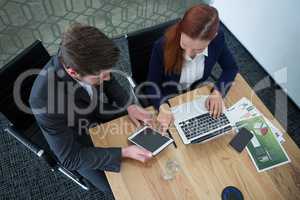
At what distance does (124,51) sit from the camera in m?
2.75

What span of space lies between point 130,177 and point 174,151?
246mm

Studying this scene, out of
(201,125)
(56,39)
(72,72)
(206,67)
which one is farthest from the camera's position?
(56,39)

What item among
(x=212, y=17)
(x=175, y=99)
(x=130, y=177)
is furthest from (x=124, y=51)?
(x=130, y=177)

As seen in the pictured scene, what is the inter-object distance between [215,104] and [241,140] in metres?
0.22

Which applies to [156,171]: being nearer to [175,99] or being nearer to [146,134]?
[146,134]

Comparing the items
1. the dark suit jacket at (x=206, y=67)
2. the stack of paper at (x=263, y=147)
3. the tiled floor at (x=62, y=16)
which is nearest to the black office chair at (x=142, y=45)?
the dark suit jacket at (x=206, y=67)

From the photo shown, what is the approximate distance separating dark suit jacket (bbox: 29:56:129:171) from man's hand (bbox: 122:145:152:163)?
3 cm

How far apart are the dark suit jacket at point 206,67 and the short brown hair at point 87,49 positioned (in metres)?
0.53

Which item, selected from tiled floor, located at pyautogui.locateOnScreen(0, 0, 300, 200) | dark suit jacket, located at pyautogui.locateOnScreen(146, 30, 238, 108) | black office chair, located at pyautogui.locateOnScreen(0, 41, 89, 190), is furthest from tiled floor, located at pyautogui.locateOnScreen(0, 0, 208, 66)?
dark suit jacket, located at pyautogui.locateOnScreen(146, 30, 238, 108)

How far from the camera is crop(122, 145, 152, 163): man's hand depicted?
1.26m

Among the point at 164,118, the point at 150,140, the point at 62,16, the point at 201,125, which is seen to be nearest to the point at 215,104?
the point at 201,125

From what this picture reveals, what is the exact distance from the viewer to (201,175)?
1.26 m

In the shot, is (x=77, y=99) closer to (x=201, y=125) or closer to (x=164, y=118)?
(x=164, y=118)

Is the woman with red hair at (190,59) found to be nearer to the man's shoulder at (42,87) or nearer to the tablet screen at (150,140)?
the tablet screen at (150,140)
